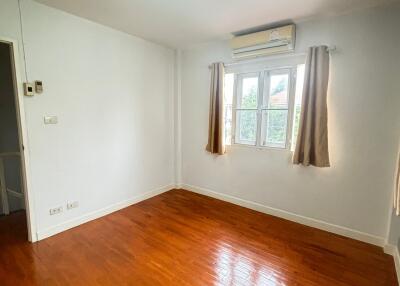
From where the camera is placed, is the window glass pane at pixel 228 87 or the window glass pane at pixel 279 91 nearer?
the window glass pane at pixel 279 91

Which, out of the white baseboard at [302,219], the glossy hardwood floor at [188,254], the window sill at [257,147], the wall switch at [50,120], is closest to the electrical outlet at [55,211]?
the glossy hardwood floor at [188,254]

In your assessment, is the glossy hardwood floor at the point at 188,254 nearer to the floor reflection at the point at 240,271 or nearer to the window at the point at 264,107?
the floor reflection at the point at 240,271

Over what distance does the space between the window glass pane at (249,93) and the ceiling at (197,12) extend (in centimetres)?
70

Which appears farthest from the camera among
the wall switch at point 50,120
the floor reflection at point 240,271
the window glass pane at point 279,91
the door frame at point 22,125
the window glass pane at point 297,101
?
the window glass pane at point 279,91

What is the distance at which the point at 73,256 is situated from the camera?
217 cm

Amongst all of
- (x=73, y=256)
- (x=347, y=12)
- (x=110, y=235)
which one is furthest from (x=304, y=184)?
(x=73, y=256)

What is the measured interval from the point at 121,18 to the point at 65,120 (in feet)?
4.54

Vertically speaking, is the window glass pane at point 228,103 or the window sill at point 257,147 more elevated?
the window glass pane at point 228,103

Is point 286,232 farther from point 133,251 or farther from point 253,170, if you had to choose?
point 133,251

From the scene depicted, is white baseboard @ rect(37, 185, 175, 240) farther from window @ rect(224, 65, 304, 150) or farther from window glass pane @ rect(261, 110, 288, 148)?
window glass pane @ rect(261, 110, 288, 148)

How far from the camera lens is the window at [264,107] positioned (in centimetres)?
281

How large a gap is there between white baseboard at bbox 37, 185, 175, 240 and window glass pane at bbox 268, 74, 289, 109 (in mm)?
2386

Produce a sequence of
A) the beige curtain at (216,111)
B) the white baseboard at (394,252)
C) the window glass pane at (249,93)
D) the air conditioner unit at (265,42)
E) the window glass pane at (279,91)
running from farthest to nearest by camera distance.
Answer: the beige curtain at (216,111)
the window glass pane at (249,93)
the window glass pane at (279,91)
the air conditioner unit at (265,42)
the white baseboard at (394,252)

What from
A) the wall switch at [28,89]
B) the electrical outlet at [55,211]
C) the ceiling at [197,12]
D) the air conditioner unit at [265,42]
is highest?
the ceiling at [197,12]
